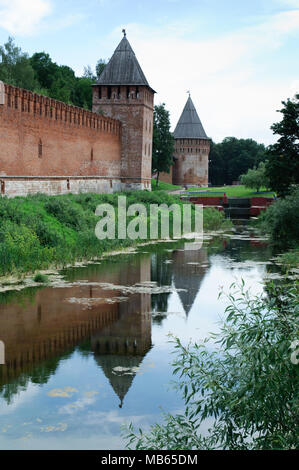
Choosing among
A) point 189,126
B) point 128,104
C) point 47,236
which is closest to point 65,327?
point 47,236

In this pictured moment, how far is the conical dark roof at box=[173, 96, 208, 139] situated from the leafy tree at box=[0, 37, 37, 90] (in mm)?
14061

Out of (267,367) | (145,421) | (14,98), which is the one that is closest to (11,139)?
(14,98)

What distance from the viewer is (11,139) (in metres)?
13.7

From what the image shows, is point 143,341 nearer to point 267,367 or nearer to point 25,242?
point 267,367

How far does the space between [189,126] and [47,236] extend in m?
30.2

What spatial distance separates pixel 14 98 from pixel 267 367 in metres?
11.8

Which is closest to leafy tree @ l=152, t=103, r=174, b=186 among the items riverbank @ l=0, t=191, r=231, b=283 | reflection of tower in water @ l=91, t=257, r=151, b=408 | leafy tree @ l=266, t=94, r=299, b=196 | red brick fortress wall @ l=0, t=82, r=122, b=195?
red brick fortress wall @ l=0, t=82, r=122, b=195

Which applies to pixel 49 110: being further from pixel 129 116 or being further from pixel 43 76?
pixel 43 76

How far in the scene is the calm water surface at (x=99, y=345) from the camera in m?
4.50

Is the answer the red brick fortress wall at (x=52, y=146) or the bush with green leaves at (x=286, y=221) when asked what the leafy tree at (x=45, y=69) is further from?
the bush with green leaves at (x=286, y=221)

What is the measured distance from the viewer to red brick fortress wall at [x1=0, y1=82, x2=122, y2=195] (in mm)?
13641

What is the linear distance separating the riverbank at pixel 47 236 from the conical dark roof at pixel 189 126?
24.8m

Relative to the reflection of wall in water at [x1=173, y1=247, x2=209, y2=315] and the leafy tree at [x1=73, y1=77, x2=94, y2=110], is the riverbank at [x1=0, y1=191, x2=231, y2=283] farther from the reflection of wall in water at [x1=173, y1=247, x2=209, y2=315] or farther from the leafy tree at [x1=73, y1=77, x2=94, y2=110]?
the leafy tree at [x1=73, y1=77, x2=94, y2=110]

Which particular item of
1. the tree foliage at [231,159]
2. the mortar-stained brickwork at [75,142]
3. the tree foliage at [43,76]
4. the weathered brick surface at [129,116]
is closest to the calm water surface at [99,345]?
the mortar-stained brickwork at [75,142]
